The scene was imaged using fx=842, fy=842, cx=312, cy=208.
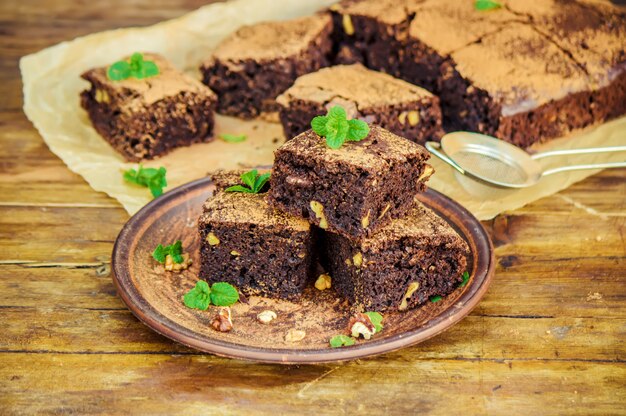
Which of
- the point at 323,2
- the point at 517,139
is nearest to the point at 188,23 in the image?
the point at 323,2

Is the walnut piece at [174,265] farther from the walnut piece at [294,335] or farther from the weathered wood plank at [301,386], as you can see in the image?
the walnut piece at [294,335]

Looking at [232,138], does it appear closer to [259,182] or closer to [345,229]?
[259,182]

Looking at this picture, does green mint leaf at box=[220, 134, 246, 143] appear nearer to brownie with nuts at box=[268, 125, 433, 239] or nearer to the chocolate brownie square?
the chocolate brownie square

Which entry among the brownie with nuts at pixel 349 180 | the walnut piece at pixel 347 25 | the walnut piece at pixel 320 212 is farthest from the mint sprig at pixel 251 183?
the walnut piece at pixel 347 25

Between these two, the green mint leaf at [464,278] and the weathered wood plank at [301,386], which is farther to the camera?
the green mint leaf at [464,278]

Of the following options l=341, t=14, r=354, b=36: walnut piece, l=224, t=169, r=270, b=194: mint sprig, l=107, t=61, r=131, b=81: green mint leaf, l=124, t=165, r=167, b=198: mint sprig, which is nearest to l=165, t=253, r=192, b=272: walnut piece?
l=224, t=169, r=270, b=194: mint sprig

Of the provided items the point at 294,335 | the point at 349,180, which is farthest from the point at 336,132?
the point at 294,335
